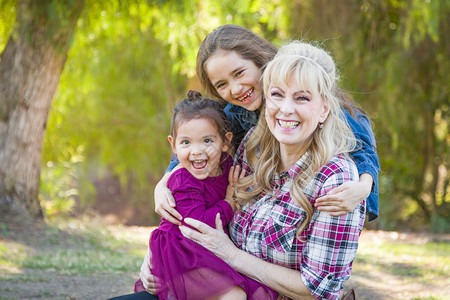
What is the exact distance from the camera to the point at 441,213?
1038 cm

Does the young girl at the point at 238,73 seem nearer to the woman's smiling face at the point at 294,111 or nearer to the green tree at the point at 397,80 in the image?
the woman's smiling face at the point at 294,111

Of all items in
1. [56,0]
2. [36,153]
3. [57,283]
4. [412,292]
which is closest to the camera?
[57,283]

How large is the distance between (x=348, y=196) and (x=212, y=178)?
0.74m

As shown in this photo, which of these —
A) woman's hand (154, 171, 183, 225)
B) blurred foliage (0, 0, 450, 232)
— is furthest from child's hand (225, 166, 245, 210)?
blurred foliage (0, 0, 450, 232)

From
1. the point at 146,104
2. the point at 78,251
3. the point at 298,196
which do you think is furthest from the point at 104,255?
the point at 146,104

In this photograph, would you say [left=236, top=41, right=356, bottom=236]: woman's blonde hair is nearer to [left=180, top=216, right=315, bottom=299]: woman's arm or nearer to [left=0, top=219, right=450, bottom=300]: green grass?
[left=180, top=216, right=315, bottom=299]: woman's arm

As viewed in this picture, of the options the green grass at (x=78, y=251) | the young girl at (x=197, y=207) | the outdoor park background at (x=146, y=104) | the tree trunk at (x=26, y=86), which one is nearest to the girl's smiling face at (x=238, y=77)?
the young girl at (x=197, y=207)

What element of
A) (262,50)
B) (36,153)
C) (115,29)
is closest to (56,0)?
(36,153)

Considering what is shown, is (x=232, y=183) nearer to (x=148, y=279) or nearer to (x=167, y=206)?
(x=167, y=206)

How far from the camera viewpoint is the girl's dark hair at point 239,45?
3.07 m

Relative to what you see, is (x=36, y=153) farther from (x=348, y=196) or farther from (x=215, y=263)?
(x=348, y=196)

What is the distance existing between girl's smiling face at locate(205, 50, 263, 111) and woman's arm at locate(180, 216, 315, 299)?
0.81m

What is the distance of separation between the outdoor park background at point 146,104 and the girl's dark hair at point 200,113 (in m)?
1.35

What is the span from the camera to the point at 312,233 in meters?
2.20
